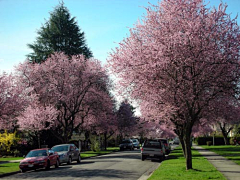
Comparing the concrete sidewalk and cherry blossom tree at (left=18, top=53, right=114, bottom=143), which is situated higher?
cherry blossom tree at (left=18, top=53, right=114, bottom=143)

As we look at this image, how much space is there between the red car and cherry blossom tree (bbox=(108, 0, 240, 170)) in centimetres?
741

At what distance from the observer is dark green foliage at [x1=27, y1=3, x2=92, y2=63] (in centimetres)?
4322

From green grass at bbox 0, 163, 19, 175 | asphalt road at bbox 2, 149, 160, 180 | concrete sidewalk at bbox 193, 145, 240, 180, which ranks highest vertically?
concrete sidewalk at bbox 193, 145, 240, 180

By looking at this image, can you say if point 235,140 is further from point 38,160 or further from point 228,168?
point 38,160

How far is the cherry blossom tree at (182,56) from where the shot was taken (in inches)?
576

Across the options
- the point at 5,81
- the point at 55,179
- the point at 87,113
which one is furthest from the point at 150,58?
the point at 87,113

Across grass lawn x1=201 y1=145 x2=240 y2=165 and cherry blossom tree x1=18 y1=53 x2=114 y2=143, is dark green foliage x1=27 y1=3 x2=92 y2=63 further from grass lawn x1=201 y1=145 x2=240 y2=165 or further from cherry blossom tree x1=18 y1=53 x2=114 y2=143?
grass lawn x1=201 y1=145 x2=240 y2=165

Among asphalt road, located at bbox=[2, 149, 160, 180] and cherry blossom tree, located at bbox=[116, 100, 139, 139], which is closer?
asphalt road, located at bbox=[2, 149, 160, 180]

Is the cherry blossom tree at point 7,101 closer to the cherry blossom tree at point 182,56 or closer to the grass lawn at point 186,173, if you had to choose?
the cherry blossom tree at point 182,56

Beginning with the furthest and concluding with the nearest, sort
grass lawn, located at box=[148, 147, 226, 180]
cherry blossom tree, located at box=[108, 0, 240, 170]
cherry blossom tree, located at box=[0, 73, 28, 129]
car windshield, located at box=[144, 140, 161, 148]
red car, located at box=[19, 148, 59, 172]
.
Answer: car windshield, located at box=[144, 140, 161, 148]
cherry blossom tree, located at box=[0, 73, 28, 129]
red car, located at box=[19, 148, 59, 172]
cherry blossom tree, located at box=[108, 0, 240, 170]
grass lawn, located at box=[148, 147, 226, 180]

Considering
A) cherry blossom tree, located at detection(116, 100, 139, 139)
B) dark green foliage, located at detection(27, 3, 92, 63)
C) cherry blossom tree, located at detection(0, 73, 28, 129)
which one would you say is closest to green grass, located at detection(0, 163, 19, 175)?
cherry blossom tree, located at detection(0, 73, 28, 129)

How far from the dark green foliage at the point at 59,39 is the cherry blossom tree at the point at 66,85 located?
6.10 metres

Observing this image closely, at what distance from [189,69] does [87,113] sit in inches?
891

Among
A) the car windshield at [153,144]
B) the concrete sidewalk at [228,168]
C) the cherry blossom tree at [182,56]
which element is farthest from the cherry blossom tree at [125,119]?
the cherry blossom tree at [182,56]
